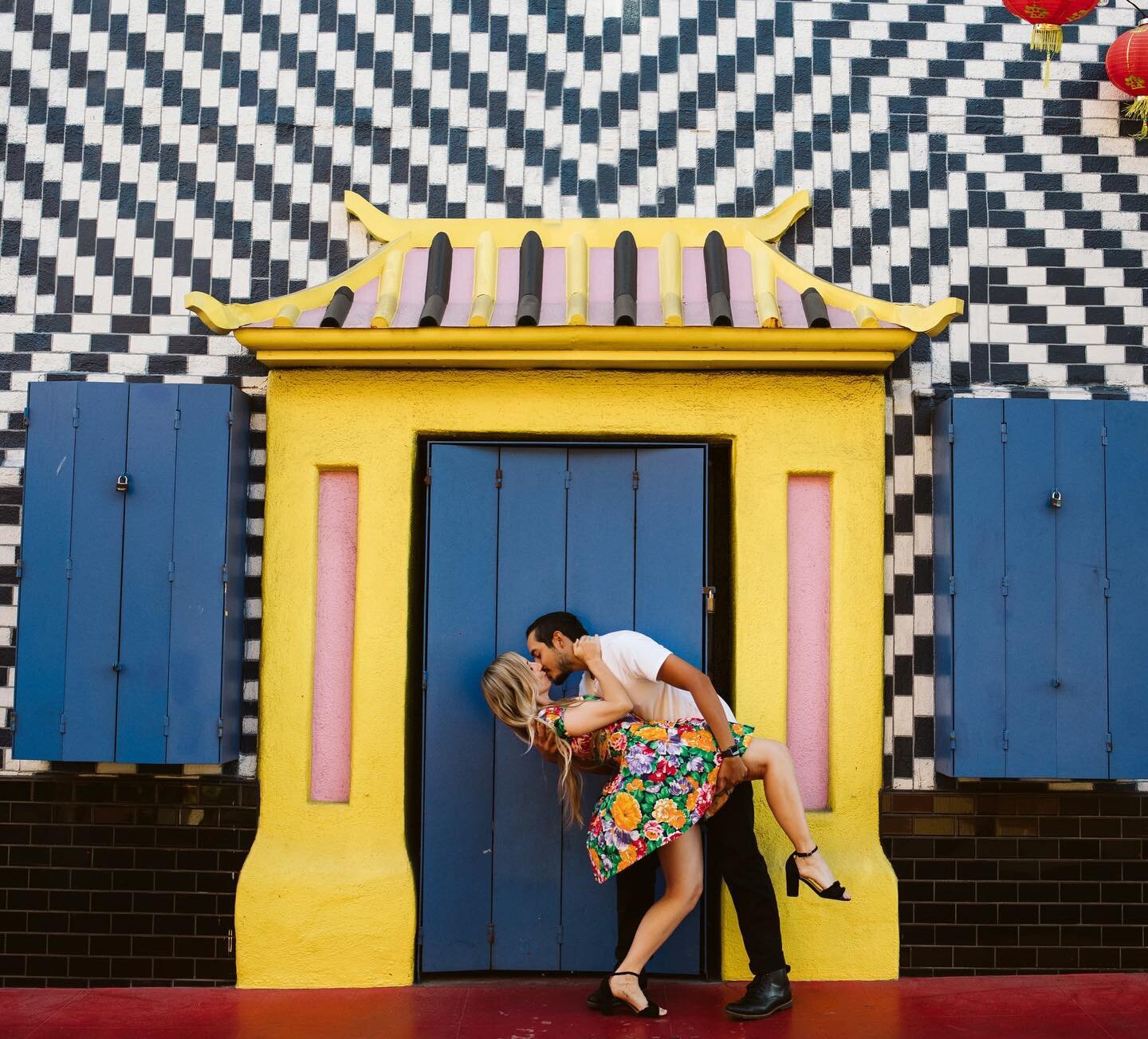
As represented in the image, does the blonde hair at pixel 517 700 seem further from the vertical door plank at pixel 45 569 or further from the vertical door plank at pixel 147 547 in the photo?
the vertical door plank at pixel 45 569

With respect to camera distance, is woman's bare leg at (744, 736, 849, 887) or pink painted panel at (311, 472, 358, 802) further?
pink painted panel at (311, 472, 358, 802)

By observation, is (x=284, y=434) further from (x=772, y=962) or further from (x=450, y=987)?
(x=772, y=962)

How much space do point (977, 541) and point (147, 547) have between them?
3.61 m

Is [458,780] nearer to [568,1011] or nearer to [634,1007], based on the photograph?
[568,1011]

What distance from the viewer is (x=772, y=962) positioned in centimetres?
409

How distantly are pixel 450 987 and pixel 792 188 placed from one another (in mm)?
4003

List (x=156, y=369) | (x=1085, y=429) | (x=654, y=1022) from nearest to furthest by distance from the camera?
(x=654, y=1022)
(x=1085, y=429)
(x=156, y=369)

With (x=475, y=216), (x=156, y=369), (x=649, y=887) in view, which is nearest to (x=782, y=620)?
(x=649, y=887)

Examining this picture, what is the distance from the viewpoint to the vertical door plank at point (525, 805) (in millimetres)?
4547

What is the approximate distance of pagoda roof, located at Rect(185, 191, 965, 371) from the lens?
4391mm

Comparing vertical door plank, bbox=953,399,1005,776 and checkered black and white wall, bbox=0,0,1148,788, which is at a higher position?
checkered black and white wall, bbox=0,0,1148,788

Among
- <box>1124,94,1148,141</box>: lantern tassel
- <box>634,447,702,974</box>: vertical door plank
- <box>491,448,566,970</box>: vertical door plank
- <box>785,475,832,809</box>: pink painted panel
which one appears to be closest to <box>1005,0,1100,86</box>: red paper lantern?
<box>1124,94,1148,141</box>: lantern tassel

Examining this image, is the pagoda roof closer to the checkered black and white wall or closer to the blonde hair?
the checkered black and white wall

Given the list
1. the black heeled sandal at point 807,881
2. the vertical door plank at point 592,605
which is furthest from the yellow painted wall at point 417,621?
the black heeled sandal at point 807,881
